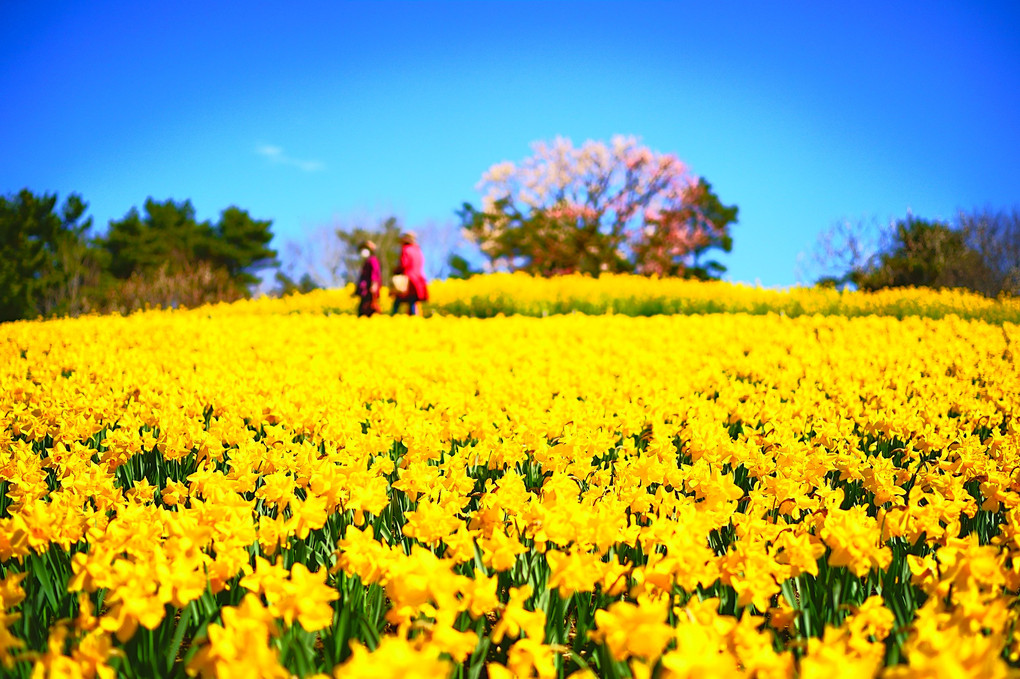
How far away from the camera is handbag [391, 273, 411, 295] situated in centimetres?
1088

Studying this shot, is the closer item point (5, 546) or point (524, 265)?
point (5, 546)

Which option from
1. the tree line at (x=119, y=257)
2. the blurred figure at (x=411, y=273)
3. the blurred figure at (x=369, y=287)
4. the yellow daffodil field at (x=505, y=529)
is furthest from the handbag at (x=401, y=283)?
the tree line at (x=119, y=257)

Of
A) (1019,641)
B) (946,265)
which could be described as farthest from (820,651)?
(946,265)

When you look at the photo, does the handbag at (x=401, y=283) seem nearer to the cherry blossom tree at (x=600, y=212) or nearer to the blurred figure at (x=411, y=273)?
the blurred figure at (x=411, y=273)

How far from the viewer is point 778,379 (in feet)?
16.5

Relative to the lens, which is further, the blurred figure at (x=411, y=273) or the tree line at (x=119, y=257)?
the tree line at (x=119, y=257)

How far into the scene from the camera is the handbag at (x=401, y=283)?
428 inches

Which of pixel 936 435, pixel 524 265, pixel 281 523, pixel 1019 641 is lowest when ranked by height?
pixel 1019 641

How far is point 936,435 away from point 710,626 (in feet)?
7.21

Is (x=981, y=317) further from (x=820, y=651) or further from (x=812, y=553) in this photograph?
(x=820, y=651)

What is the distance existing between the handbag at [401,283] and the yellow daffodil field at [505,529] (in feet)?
19.6

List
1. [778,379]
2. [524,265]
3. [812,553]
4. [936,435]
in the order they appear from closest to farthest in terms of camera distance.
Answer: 1. [812,553]
2. [936,435]
3. [778,379]
4. [524,265]

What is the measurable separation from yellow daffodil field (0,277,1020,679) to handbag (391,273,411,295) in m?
5.98

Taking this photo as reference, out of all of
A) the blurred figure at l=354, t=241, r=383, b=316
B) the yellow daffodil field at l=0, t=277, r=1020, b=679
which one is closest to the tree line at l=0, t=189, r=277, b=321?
the blurred figure at l=354, t=241, r=383, b=316
